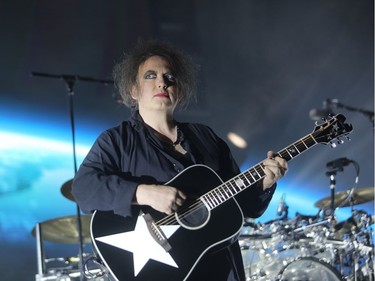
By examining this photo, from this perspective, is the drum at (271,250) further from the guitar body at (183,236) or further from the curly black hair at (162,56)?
the guitar body at (183,236)

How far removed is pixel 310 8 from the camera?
4.84 metres

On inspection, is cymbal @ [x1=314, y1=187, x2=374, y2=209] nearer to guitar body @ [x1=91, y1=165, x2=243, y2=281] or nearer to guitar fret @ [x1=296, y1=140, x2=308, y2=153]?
guitar fret @ [x1=296, y1=140, x2=308, y2=153]

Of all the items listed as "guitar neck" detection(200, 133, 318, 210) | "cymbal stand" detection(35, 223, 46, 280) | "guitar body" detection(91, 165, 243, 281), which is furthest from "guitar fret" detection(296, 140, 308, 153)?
"cymbal stand" detection(35, 223, 46, 280)

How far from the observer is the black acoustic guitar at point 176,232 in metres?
1.60

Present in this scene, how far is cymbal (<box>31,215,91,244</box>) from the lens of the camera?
11.5 ft

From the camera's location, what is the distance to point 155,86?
1947 mm

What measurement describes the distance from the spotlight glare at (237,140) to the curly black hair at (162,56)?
256 cm

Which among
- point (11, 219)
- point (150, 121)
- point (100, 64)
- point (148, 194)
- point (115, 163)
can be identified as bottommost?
point (148, 194)

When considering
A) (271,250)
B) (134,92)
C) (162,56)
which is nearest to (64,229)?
(271,250)

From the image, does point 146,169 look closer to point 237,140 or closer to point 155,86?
point 155,86

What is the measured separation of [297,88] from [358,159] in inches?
36.4

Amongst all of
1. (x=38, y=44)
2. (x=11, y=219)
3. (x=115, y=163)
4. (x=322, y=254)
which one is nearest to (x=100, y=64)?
(x=38, y=44)

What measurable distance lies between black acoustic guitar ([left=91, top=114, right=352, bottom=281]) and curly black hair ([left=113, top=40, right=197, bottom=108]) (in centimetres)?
45

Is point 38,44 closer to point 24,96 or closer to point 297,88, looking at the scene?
point 24,96
